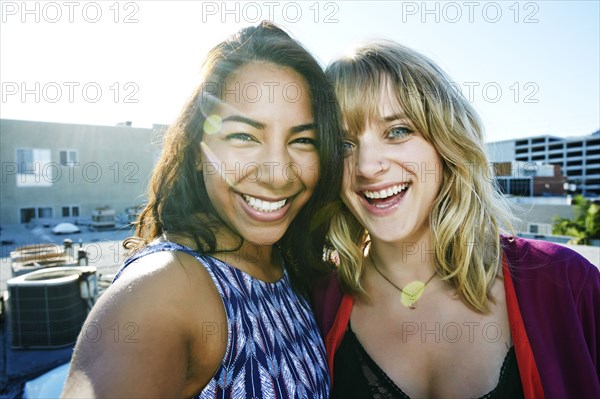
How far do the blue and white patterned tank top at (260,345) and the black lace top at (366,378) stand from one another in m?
0.16

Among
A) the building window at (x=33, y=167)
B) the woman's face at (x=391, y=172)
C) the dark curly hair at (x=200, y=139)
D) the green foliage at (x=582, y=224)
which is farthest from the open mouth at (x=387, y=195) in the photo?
the building window at (x=33, y=167)

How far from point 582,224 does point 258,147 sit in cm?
3019

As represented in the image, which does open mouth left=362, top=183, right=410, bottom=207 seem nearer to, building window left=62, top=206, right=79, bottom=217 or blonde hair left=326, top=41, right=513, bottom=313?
blonde hair left=326, top=41, right=513, bottom=313

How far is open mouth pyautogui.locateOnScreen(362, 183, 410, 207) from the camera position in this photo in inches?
77.4

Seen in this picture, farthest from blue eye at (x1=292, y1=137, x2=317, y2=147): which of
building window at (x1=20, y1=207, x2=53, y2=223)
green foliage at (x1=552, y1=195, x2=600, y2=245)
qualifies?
building window at (x1=20, y1=207, x2=53, y2=223)

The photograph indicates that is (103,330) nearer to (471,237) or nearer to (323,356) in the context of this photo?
(323,356)

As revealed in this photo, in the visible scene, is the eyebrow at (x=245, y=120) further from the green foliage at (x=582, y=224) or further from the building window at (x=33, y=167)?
the building window at (x=33, y=167)

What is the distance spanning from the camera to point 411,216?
6.52 feet

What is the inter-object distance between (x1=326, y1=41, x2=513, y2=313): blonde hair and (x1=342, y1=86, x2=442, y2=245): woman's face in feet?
0.17

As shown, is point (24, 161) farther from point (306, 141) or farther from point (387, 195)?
point (387, 195)

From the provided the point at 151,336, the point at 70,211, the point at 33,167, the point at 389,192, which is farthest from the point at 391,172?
the point at 33,167

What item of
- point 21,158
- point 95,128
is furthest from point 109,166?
point 21,158

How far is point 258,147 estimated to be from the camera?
5.38 feet

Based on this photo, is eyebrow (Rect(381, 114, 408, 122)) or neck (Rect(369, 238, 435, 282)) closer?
eyebrow (Rect(381, 114, 408, 122))
